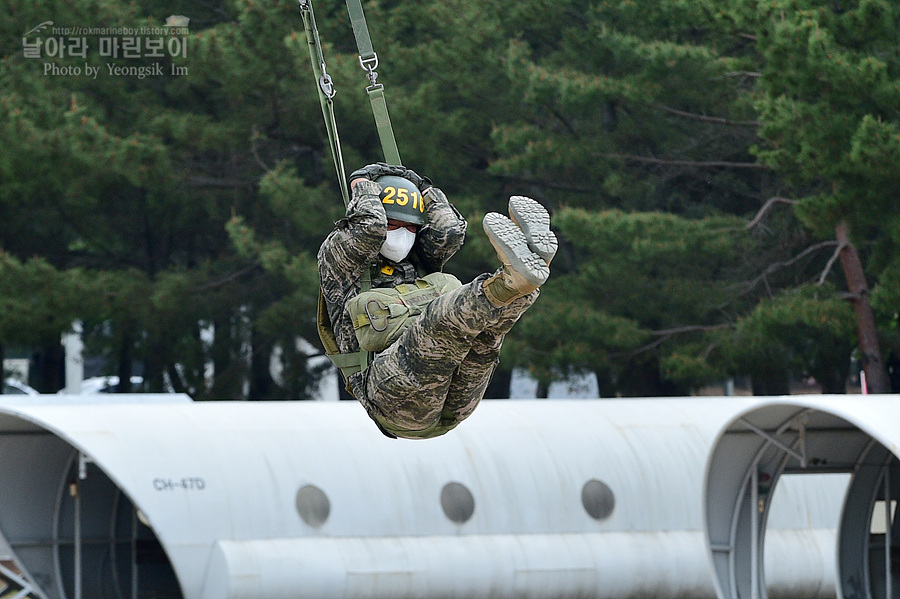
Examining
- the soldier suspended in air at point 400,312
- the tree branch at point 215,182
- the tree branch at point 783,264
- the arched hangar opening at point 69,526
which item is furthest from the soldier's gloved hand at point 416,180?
the tree branch at point 215,182

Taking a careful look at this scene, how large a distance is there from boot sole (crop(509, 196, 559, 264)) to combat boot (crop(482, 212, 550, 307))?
3cm

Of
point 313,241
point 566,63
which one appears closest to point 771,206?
point 566,63

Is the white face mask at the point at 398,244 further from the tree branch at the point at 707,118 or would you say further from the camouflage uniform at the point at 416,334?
the tree branch at the point at 707,118

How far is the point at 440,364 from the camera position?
8.41m

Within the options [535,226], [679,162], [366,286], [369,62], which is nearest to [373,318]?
[366,286]

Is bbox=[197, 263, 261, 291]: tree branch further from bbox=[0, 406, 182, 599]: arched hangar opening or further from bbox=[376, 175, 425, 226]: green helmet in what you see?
bbox=[376, 175, 425, 226]: green helmet

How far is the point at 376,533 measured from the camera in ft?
60.8

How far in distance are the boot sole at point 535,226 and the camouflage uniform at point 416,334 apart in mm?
620

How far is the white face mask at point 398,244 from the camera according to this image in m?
8.91

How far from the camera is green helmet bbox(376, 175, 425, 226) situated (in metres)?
8.82

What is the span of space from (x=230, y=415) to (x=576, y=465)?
188 inches

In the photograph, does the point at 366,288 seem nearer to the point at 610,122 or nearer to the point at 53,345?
the point at 610,122

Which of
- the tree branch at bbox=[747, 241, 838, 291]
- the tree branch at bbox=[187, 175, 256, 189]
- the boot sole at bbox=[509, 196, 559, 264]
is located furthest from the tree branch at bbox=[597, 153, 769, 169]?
the boot sole at bbox=[509, 196, 559, 264]

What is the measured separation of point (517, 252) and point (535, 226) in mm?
203
